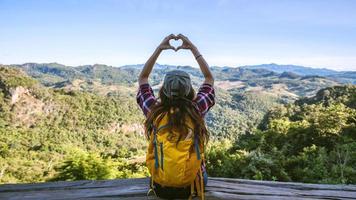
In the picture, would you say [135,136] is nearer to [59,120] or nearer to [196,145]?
[59,120]

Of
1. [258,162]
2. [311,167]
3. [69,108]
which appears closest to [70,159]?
[258,162]

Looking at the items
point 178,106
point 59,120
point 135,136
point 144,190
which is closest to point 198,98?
point 178,106

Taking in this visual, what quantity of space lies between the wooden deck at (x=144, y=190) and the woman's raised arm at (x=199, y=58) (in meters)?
0.63

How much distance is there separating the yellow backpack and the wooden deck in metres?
0.27

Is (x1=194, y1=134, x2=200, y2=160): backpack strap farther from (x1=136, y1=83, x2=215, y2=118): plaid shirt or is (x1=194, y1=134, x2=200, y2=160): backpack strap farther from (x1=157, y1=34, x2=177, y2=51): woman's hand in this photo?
(x1=157, y1=34, x2=177, y2=51): woman's hand

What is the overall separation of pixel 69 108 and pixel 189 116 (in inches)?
3896

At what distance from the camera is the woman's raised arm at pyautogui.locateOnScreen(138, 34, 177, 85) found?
2.11m

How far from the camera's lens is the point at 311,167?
34.1ft

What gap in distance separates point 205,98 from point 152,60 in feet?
1.27

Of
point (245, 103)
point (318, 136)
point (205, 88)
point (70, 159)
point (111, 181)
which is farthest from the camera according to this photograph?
point (245, 103)

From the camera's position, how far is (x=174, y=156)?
1.80 m

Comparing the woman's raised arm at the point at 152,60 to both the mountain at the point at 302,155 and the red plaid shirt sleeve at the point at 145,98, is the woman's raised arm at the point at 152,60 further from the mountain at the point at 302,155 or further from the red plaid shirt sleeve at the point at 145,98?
the mountain at the point at 302,155

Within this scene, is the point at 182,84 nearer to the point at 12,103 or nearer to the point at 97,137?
the point at 97,137

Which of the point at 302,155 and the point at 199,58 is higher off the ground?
the point at 199,58
